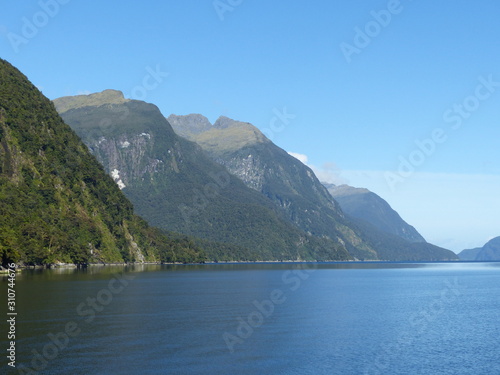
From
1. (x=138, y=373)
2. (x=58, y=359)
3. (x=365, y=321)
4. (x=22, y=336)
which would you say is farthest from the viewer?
(x=365, y=321)

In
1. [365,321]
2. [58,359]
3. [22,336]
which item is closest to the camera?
[58,359]

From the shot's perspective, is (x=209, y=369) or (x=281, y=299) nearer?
(x=209, y=369)

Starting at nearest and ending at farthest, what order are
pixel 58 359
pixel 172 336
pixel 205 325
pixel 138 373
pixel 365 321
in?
pixel 138 373 → pixel 58 359 → pixel 172 336 → pixel 205 325 → pixel 365 321

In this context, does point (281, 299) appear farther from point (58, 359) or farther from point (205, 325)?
point (58, 359)

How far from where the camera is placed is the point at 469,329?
8769 cm

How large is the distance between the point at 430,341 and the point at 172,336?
113ft

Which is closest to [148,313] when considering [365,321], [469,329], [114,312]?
[114,312]

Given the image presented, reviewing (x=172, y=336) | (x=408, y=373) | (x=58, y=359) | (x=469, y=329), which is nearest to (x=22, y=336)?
(x=58, y=359)

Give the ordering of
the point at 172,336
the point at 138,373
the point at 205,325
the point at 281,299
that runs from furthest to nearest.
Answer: the point at 281,299
the point at 205,325
the point at 172,336
the point at 138,373

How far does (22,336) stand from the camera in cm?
6762

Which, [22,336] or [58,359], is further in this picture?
[22,336]

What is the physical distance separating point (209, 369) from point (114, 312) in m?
42.3

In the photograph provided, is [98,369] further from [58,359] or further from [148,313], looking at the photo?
[148,313]

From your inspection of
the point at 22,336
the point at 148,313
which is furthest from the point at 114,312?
the point at 22,336
